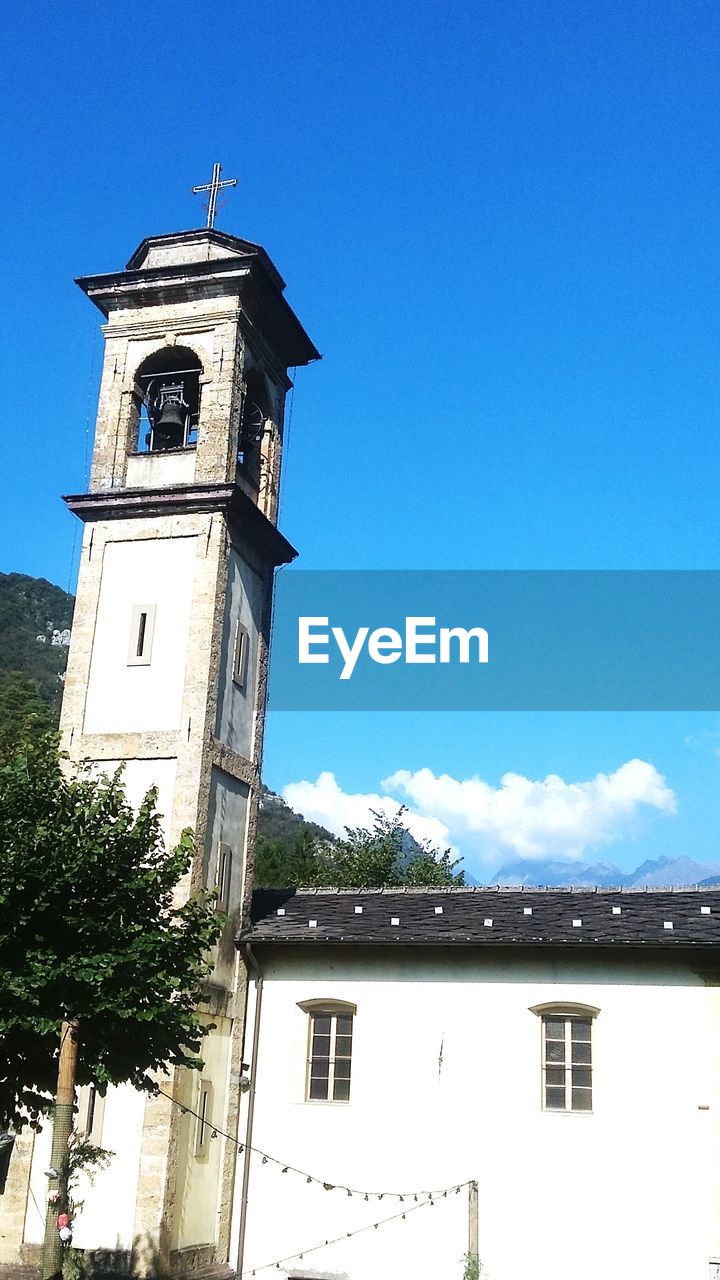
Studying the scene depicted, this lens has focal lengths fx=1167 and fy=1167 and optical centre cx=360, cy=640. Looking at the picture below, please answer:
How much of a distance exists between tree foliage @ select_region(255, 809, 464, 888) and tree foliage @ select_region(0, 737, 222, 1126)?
105ft

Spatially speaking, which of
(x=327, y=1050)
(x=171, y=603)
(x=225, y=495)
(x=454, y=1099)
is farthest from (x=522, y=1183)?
(x=225, y=495)

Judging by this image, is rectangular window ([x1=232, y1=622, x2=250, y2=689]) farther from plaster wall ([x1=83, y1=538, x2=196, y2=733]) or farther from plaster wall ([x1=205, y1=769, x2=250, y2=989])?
plaster wall ([x1=205, y1=769, x2=250, y2=989])

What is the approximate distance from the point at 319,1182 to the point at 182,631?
360 inches

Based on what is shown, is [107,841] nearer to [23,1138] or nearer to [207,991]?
[207,991]

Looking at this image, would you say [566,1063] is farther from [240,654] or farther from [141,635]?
[141,635]

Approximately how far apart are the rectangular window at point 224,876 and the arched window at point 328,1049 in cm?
214

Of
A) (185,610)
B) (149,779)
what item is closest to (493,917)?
(149,779)

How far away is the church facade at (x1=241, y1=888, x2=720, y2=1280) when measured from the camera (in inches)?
665

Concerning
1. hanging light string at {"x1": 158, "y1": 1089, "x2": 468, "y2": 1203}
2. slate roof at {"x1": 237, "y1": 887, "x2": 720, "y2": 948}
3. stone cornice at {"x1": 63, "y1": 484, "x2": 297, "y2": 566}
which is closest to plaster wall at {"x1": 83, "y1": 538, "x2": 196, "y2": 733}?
stone cornice at {"x1": 63, "y1": 484, "x2": 297, "y2": 566}

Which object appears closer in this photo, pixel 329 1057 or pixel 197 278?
pixel 329 1057

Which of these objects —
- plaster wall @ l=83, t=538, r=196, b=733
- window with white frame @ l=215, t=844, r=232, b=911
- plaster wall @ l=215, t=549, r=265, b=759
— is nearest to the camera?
window with white frame @ l=215, t=844, r=232, b=911

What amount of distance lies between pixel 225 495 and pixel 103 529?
8.04 feet

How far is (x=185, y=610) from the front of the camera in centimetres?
2011

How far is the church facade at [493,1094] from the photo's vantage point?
16.9m
